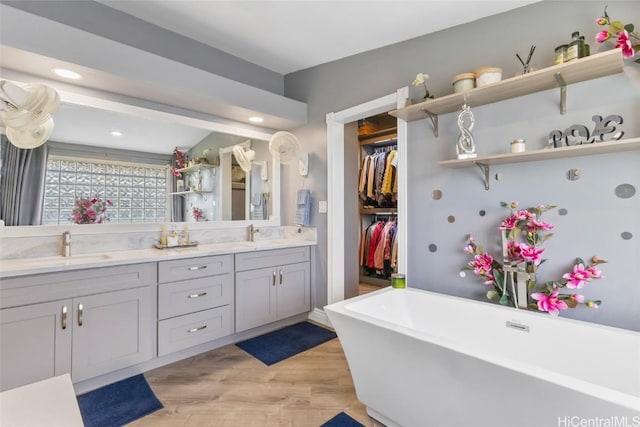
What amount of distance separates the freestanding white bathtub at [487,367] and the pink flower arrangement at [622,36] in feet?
4.58

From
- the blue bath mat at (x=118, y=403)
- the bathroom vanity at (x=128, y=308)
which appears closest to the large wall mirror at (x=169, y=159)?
the bathroom vanity at (x=128, y=308)

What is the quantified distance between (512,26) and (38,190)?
11.4ft

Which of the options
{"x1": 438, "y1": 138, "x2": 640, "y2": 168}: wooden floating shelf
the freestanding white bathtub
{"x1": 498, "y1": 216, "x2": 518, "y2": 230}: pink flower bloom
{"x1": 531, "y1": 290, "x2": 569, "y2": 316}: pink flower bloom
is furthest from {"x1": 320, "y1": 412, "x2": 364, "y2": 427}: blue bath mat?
{"x1": 438, "y1": 138, "x2": 640, "y2": 168}: wooden floating shelf

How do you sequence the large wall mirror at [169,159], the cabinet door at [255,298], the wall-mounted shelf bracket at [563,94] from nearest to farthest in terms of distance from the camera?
the wall-mounted shelf bracket at [563,94], the large wall mirror at [169,159], the cabinet door at [255,298]

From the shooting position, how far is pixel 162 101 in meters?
2.63

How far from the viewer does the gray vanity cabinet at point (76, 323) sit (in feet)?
5.65

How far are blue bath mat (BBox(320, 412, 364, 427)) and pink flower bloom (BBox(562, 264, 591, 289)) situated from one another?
145cm

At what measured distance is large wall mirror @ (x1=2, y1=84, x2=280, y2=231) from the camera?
2.30 m

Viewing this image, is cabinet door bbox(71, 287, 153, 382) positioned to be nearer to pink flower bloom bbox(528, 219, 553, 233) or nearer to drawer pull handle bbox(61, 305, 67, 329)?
drawer pull handle bbox(61, 305, 67, 329)

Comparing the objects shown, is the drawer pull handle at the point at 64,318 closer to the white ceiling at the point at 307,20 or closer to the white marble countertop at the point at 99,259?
the white marble countertop at the point at 99,259

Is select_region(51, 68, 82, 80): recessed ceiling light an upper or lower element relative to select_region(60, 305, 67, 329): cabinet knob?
upper

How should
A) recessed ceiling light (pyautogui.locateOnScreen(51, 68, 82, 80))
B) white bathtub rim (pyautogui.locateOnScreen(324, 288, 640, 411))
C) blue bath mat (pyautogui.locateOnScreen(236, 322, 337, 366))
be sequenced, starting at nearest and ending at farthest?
white bathtub rim (pyautogui.locateOnScreen(324, 288, 640, 411)) → recessed ceiling light (pyautogui.locateOnScreen(51, 68, 82, 80)) → blue bath mat (pyautogui.locateOnScreen(236, 322, 337, 366))

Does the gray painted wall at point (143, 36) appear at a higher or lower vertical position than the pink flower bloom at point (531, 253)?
higher

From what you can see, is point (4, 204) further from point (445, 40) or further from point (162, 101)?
point (445, 40)
